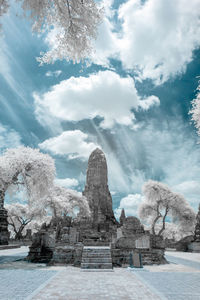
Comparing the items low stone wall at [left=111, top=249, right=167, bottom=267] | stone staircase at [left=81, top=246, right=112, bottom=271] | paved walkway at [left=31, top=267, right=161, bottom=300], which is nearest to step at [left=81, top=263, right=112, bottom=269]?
stone staircase at [left=81, top=246, right=112, bottom=271]

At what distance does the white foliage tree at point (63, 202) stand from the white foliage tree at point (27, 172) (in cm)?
1618

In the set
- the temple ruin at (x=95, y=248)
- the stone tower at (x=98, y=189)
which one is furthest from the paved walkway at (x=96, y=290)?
the stone tower at (x=98, y=189)

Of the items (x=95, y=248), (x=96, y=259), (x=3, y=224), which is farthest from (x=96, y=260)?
(x=3, y=224)

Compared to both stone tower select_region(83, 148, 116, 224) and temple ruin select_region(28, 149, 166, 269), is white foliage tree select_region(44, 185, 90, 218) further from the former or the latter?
temple ruin select_region(28, 149, 166, 269)

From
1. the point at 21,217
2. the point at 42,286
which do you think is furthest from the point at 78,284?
the point at 21,217

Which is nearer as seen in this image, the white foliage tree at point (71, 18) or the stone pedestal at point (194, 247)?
the white foliage tree at point (71, 18)

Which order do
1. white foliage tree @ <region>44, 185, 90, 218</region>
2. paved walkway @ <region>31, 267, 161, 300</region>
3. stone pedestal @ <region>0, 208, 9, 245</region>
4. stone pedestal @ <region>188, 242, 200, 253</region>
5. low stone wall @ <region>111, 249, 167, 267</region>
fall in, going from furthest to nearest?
white foliage tree @ <region>44, 185, 90, 218</region> < stone pedestal @ <region>188, 242, 200, 253</region> < stone pedestal @ <region>0, 208, 9, 245</region> < low stone wall @ <region>111, 249, 167, 267</region> < paved walkway @ <region>31, 267, 161, 300</region>

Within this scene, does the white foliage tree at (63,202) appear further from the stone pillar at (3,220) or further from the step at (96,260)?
the step at (96,260)

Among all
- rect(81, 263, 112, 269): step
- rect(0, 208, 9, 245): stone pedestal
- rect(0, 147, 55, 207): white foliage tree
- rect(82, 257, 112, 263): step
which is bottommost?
rect(81, 263, 112, 269): step

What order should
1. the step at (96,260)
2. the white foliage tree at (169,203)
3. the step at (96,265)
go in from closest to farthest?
the step at (96,265), the step at (96,260), the white foliage tree at (169,203)

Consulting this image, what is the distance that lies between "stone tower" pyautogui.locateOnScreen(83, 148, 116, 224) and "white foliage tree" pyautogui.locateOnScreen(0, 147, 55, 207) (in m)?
38.0

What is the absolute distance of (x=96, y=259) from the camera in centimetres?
1190

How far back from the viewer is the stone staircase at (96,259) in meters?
11.4

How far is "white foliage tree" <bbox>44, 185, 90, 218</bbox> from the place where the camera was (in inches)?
1448
